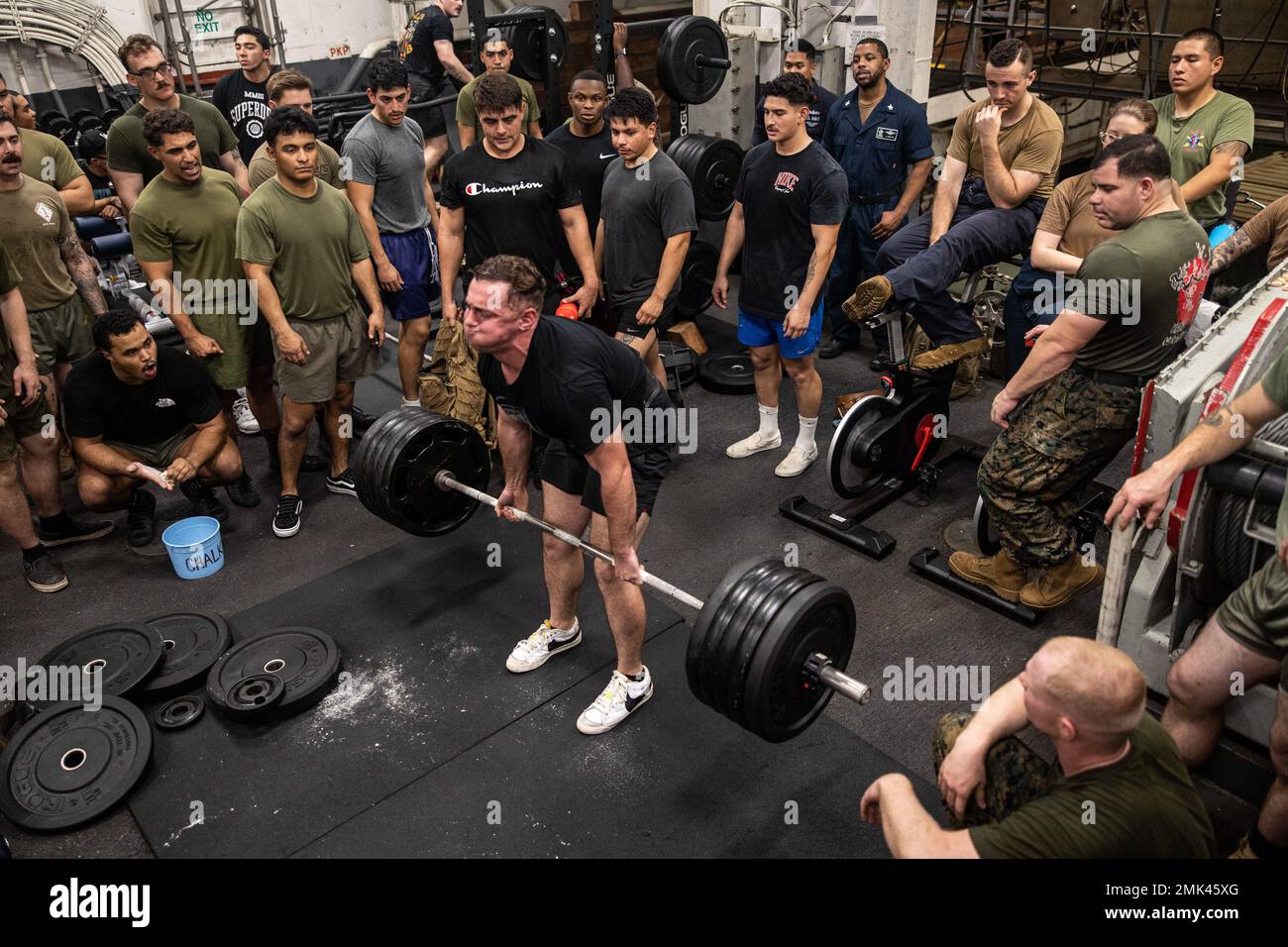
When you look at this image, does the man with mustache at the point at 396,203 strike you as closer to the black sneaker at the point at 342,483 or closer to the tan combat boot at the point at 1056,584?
the black sneaker at the point at 342,483

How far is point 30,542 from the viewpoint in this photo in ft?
11.1

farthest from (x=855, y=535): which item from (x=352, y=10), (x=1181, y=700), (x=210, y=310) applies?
(x=352, y=10)

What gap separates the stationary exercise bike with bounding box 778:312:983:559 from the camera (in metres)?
3.40

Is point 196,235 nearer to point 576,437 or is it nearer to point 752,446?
point 576,437

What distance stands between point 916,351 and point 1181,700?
6.45 ft

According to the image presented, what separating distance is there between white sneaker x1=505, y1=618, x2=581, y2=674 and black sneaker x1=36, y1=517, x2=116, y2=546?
72.7 inches

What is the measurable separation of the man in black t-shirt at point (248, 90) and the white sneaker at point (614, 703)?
353cm

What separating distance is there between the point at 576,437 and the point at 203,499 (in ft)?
6.94

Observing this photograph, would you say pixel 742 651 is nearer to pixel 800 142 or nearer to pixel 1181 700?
pixel 1181 700

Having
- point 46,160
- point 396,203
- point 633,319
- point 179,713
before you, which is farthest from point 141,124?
point 179,713

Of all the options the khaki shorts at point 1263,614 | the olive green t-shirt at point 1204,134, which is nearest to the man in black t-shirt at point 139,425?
the khaki shorts at point 1263,614

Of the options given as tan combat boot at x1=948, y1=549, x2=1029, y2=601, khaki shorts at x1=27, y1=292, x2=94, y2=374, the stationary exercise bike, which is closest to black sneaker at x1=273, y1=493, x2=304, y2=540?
khaki shorts at x1=27, y1=292, x2=94, y2=374

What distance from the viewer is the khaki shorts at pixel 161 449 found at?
351 cm

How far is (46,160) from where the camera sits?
3.87m
